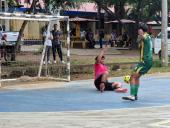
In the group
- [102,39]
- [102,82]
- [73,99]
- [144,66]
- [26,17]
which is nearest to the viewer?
[144,66]

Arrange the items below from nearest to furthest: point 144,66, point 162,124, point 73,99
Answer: point 162,124, point 144,66, point 73,99

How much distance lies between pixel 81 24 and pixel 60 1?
36.1m

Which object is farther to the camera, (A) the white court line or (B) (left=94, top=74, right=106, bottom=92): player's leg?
(B) (left=94, top=74, right=106, bottom=92): player's leg

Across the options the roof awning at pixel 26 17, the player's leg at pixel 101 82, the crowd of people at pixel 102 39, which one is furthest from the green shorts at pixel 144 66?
the crowd of people at pixel 102 39

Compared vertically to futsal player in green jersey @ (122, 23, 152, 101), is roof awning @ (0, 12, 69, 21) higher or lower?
higher

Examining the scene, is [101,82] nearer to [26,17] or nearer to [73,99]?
[73,99]

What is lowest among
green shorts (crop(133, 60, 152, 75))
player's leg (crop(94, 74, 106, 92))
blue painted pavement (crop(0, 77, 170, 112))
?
blue painted pavement (crop(0, 77, 170, 112))

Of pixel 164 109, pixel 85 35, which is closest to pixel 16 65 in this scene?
pixel 164 109

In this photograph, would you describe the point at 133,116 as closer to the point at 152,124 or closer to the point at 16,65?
the point at 152,124

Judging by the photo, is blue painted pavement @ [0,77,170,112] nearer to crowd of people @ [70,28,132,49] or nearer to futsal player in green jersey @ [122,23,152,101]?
futsal player in green jersey @ [122,23,152,101]

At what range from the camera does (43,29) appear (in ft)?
70.7

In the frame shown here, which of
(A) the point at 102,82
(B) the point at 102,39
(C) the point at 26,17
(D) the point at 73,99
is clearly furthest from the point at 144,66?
(B) the point at 102,39

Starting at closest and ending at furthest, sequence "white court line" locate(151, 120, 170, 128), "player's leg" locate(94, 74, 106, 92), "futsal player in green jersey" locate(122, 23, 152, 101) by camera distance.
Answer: "white court line" locate(151, 120, 170, 128) → "futsal player in green jersey" locate(122, 23, 152, 101) → "player's leg" locate(94, 74, 106, 92)

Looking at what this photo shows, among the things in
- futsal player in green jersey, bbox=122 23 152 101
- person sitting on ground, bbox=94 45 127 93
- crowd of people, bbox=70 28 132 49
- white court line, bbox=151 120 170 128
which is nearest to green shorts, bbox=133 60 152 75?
futsal player in green jersey, bbox=122 23 152 101
